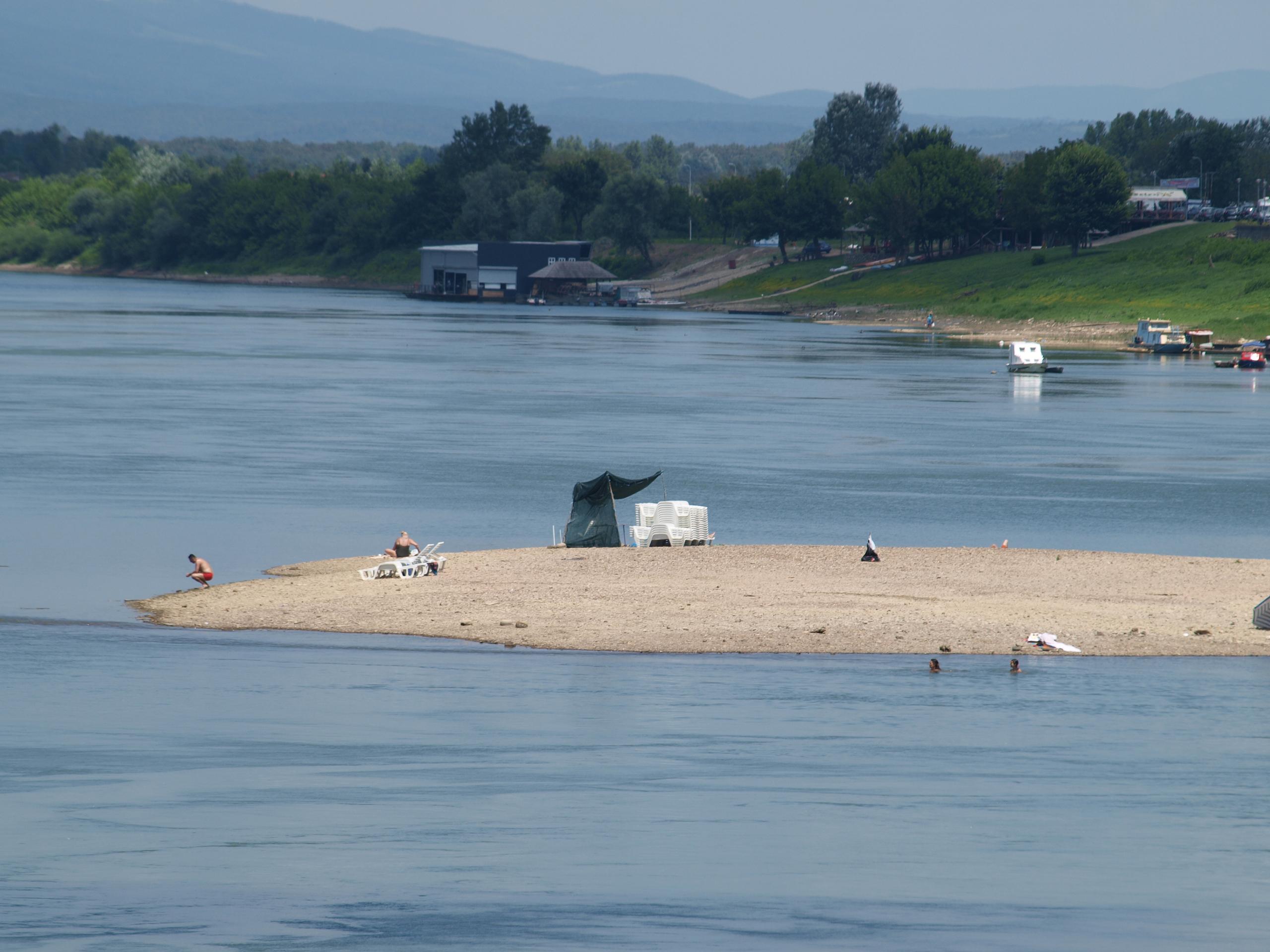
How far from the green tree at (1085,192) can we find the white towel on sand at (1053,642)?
148 meters

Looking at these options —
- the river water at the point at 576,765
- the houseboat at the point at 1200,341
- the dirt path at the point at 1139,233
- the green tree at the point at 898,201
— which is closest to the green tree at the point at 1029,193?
the dirt path at the point at 1139,233

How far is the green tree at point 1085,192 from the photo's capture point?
173875mm

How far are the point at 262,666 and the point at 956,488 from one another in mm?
32388

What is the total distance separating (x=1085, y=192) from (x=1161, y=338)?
41154 millimetres

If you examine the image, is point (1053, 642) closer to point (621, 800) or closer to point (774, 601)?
point (774, 601)

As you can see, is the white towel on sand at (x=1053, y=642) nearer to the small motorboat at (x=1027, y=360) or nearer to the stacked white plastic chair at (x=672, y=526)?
the stacked white plastic chair at (x=672, y=526)

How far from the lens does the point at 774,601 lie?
119 feet

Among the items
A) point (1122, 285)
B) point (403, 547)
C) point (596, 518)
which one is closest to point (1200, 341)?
point (1122, 285)

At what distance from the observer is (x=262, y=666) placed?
101 feet

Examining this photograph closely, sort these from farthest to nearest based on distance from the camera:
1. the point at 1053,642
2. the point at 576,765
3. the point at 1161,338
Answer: the point at 1161,338 < the point at 1053,642 < the point at 576,765

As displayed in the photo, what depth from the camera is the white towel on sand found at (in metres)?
32.7

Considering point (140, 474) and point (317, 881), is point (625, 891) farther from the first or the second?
point (140, 474)

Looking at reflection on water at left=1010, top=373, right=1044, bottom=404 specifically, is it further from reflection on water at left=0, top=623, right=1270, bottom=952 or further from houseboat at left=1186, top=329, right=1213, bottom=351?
reflection on water at left=0, top=623, right=1270, bottom=952

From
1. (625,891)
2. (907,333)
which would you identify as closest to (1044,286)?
(907,333)
